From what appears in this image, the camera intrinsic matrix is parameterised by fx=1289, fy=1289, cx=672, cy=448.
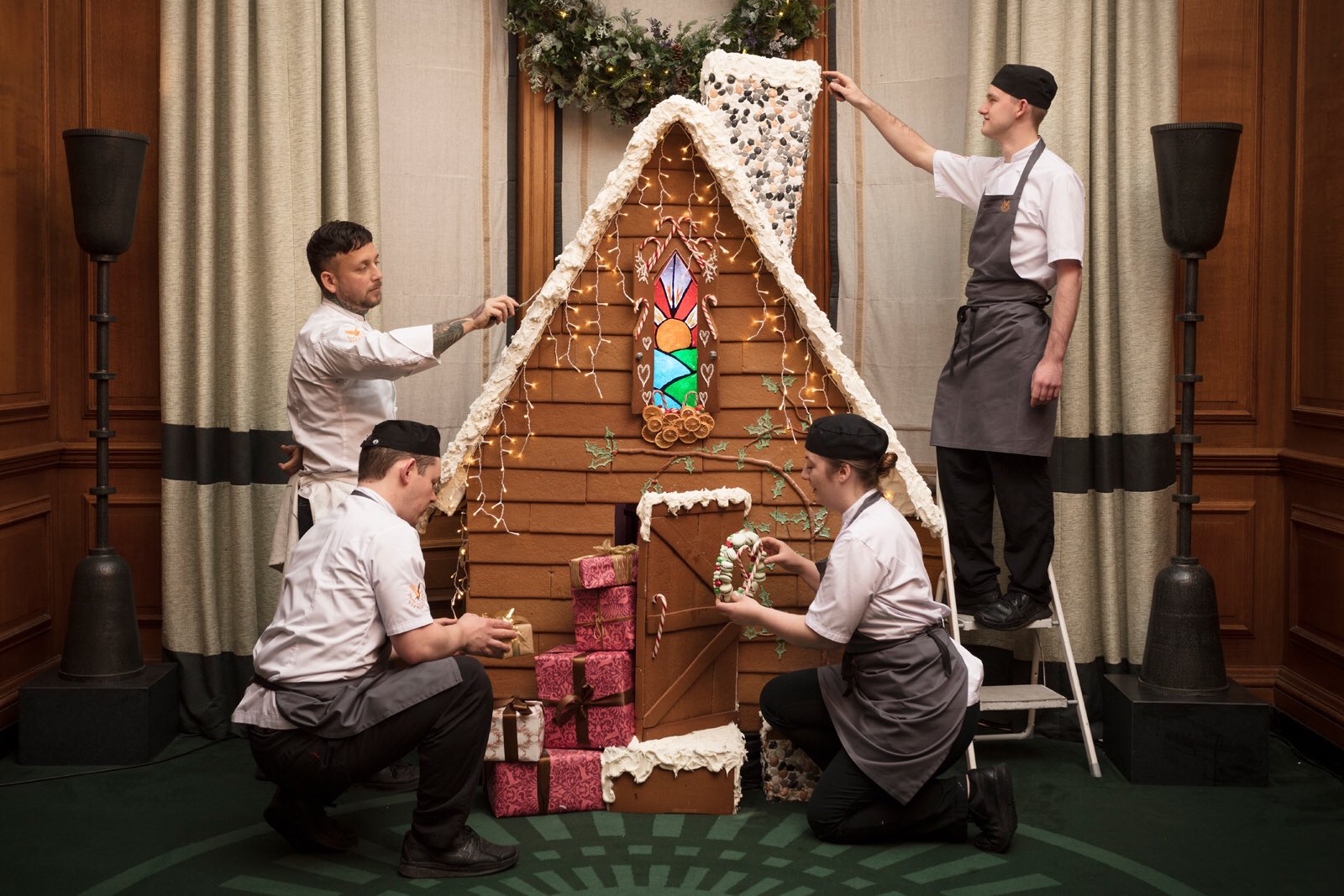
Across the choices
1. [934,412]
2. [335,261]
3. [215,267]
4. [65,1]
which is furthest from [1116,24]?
[65,1]

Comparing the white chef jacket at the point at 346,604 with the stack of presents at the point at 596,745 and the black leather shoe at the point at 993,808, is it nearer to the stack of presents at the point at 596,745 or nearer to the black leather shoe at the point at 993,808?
the stack of presents at the point at 596,745

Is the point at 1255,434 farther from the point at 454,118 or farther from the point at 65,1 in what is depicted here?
the point at 65,1

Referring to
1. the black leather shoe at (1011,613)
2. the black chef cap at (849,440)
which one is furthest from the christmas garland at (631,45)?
the black leather shoe at (1011,613)

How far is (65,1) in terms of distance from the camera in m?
4.31

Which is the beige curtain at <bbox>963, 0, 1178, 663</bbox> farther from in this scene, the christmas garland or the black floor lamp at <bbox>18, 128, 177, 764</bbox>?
the black floor lamp at <bbox>18, 128, 177, 764</bbox>

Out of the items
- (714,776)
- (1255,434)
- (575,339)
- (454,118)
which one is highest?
(454,118)

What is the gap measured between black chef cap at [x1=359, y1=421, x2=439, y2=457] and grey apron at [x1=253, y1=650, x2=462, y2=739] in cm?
50

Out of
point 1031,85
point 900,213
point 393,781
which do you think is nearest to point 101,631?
point 393,781

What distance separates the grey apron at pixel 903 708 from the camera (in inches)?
126

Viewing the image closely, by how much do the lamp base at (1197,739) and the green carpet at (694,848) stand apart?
55 millimetres

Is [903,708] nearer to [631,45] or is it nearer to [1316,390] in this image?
[1316,390]

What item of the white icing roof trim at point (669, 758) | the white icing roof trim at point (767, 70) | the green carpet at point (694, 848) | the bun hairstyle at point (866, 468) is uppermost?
the white icing roof trim at point (767, 70)

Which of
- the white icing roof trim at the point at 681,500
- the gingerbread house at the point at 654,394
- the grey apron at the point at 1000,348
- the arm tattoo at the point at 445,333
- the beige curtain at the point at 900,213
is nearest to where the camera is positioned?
the white icing roof trim at the point at 681,500

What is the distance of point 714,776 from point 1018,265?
1713 millimetres
